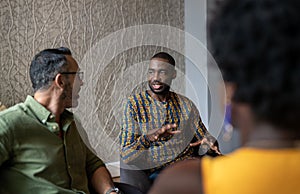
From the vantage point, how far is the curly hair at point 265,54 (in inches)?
22.7

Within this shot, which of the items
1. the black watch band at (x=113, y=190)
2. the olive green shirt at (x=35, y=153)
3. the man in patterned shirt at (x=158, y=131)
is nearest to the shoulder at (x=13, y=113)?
the olive green shirt at (x=35, y=153)

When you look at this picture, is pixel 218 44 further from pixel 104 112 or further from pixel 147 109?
pixel 104 112

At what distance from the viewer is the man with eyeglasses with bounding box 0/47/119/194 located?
5.80 feet

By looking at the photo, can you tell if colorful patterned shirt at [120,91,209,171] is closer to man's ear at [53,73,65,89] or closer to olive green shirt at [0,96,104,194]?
olive green shirt at [0,96,104,194]

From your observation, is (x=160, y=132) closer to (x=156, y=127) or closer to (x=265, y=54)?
(x=156, y=127)

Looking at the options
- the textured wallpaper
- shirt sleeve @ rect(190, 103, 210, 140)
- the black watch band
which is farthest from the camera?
the textured wallpaper

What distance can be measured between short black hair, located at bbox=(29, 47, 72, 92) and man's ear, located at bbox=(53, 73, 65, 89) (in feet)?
0.05

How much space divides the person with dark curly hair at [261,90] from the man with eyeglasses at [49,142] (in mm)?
1268

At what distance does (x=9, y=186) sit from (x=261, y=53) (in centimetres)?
144

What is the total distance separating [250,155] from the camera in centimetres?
61

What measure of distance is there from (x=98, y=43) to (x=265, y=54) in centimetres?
350

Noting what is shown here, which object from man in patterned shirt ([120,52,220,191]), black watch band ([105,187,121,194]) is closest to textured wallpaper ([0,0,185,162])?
man in patterned shirt ([120,52,220,191])

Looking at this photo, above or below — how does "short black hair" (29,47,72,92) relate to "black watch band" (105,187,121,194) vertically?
above

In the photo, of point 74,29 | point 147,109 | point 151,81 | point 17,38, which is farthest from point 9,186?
point 74,29
